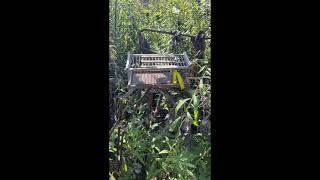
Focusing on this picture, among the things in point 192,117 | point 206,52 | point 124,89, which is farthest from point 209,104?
point 124,89

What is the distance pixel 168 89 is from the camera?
73.2 inches

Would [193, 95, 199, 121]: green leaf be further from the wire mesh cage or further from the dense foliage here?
the wire mesh cage

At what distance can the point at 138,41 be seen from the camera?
6.14 feet

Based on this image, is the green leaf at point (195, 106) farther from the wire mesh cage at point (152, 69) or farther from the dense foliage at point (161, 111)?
the wire mesh cage at point (152, 69)

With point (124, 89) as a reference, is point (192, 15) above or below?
above

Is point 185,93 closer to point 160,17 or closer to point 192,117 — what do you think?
point 192,117

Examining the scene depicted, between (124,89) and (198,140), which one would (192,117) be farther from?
(124,89)

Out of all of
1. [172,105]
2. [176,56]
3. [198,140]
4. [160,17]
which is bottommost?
[198,140]

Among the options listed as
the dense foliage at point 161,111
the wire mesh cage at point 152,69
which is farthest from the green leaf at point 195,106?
the wire mesh cage at point 152,69

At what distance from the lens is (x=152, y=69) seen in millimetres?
1845

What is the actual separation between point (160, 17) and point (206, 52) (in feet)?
0.81

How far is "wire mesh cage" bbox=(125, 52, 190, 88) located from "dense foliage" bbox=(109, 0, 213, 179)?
0.09ft

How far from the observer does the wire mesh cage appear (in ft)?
6.01

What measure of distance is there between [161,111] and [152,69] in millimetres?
183
